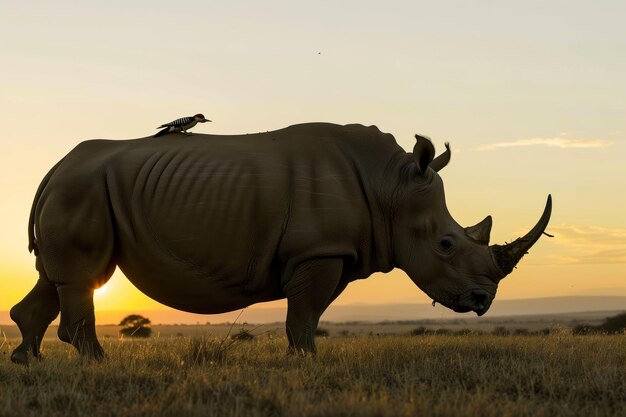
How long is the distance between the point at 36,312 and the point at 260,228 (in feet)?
9.03

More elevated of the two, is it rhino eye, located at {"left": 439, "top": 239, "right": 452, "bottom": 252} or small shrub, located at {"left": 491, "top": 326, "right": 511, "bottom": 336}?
rhino eye, located at {"left": 439, "top": 239, "right": 452, "bottom": 252}

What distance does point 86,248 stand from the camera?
28.6 ft

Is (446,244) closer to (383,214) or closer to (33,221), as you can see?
(383,214)

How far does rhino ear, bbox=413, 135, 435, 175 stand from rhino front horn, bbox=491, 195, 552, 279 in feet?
3.67

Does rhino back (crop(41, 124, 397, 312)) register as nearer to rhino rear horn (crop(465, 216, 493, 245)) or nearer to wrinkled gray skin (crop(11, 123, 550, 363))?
wrinkled gray skin (crop(11, 123, 550, 363))

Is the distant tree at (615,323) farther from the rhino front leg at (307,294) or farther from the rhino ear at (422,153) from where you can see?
the rhino front leg at (307,294)

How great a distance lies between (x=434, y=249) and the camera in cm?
896

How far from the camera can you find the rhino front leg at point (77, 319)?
8.71 meters

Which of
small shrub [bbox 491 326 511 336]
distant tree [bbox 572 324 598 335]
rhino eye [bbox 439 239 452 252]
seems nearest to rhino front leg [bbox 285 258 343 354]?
rhino eye [bbox 439 239 452 252]

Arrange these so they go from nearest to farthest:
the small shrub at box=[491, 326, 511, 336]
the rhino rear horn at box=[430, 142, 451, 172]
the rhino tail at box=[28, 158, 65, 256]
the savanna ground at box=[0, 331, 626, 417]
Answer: the savanna ground at box=[0, 331, 626, 417], the rhino tail at box=[28, 158, 65, 256], the rhino rear horn at box=[430, 142, 451, 172], the small shrub at box=[491, 326, 511, 336]

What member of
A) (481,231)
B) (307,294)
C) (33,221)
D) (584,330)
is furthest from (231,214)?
(584,330)

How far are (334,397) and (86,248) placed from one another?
3623mm

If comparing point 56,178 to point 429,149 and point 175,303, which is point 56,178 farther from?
point 429,149

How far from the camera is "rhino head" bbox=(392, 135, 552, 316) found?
8961 mm
